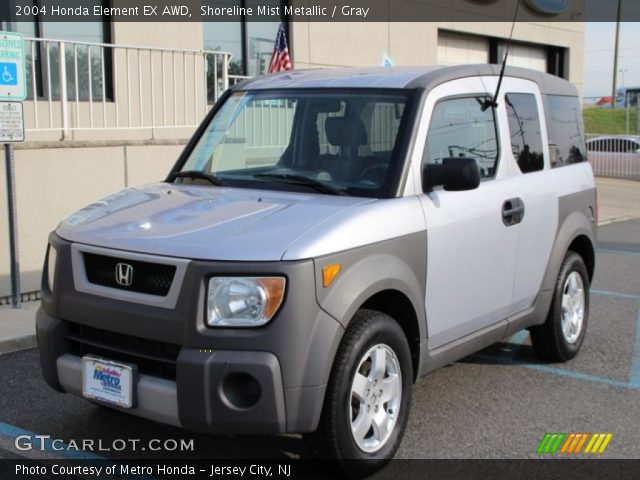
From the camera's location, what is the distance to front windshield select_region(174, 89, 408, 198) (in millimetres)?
4375

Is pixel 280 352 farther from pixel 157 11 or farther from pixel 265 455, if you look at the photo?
pixel 157 11

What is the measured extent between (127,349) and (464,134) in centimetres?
234

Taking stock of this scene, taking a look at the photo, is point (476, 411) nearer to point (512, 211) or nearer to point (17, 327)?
point (512, 211)

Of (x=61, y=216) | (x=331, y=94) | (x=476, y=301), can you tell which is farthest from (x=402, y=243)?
(x=61, y=216)

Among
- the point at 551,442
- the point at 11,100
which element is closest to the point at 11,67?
the point at 11,100

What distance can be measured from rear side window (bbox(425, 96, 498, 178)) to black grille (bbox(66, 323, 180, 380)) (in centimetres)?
178

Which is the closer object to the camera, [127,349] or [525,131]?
[127,349]

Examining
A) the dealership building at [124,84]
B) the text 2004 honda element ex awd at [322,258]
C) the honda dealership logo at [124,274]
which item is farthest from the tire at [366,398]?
the dealership building at [124,84]

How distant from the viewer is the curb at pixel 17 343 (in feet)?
20.6

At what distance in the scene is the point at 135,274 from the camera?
145 inches

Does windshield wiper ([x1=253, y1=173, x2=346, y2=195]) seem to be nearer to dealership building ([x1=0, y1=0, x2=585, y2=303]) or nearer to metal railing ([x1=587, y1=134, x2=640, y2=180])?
dealership building ([x1=0, y1=0, x2=585, y2=303])

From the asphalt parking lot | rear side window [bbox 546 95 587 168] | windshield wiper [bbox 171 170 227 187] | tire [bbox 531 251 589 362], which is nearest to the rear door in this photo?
rear side window [bbox 546 95 587 168]

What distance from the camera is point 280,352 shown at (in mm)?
3414

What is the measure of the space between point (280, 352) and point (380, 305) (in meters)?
0.88
